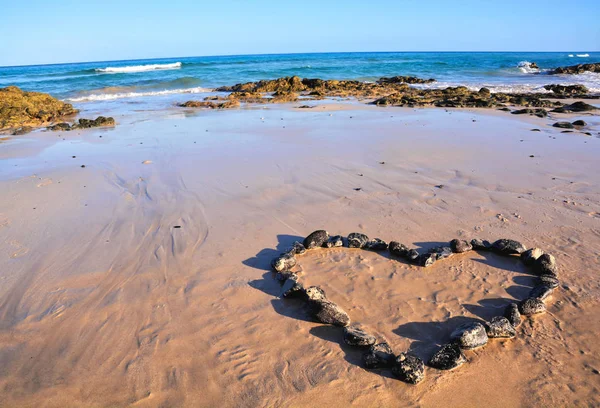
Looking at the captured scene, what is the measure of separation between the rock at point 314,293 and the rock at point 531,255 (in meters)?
2.16

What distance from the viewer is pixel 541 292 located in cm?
342

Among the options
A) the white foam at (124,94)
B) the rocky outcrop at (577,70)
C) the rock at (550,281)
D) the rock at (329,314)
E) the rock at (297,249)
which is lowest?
the rock at (329,314)

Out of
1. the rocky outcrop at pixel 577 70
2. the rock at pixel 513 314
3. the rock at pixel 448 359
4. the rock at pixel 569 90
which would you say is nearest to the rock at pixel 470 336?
the rock at pixel 448 359

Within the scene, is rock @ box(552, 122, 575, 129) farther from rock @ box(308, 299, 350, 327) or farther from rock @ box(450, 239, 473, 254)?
rock @ box(308, 299, 350, 327)

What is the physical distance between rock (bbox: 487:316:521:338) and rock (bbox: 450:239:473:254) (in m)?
1.21

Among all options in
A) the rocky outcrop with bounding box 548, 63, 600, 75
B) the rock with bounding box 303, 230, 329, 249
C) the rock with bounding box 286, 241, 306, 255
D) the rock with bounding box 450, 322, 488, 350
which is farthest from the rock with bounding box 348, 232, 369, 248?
the rocky outcrop with bounding box 548, 63, 600, 75

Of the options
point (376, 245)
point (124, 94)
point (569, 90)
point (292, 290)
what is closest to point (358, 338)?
point (292, 290)

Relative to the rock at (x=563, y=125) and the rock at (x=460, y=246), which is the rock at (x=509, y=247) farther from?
the rock at (x=563, y=125)

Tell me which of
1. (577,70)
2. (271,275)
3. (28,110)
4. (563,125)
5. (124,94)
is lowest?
(271,275)

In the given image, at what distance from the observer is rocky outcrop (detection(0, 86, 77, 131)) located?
13133mm

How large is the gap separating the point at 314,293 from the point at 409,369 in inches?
41.1

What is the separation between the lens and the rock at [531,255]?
391cm

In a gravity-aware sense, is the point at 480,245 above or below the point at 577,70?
below

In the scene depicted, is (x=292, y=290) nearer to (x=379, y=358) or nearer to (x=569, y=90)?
(x=379, y=358)
